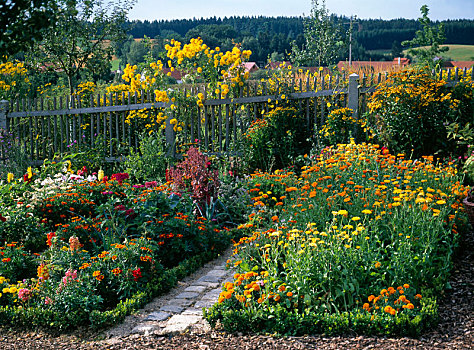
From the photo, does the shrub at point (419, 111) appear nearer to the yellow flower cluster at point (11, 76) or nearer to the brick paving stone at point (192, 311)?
the brick paving stone at point (192, 311)

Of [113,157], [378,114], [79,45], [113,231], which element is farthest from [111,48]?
[113,231]

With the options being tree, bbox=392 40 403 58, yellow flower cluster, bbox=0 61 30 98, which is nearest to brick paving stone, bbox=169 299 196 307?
yellow flower cluster, bbox=0 61 30 98

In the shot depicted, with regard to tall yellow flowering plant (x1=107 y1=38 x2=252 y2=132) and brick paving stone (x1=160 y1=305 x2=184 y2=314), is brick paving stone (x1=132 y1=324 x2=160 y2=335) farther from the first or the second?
tall yellow flowering plant (x1=107 y1=38 x2=252 y2=132)

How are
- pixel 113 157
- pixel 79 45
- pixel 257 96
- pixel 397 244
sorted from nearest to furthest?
pixel 397 244
pixel 257 96
pixel 113 157
pixel 79 45

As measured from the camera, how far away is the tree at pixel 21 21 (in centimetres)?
259

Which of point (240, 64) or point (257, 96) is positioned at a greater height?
point (240, 64)

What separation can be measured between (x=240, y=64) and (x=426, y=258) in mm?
5864

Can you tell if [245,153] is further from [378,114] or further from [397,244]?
[397,244]

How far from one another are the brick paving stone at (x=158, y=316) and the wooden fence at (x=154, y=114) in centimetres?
498

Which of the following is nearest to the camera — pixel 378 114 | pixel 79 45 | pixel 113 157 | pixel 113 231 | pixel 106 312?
pixel 106 312

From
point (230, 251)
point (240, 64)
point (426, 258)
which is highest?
point (240, 64)

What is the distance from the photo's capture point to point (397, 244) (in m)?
4.07

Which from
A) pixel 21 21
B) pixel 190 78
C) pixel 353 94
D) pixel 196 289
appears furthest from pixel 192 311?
pixel 190 78

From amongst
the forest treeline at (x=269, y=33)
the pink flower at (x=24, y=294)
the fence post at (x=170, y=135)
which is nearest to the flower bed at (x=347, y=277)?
the pink flower at (x=24, y=294)
